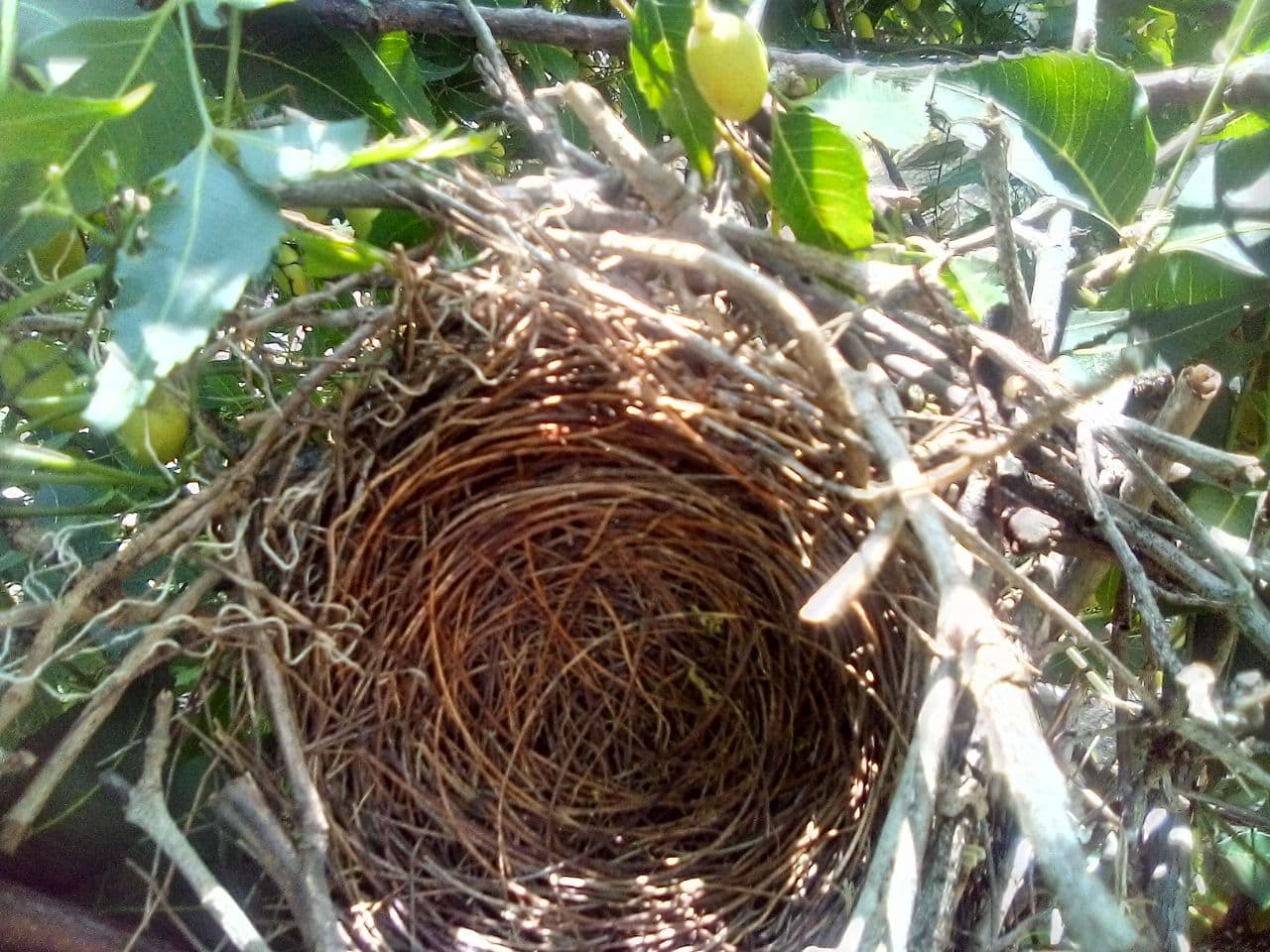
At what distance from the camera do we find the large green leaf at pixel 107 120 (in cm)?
57

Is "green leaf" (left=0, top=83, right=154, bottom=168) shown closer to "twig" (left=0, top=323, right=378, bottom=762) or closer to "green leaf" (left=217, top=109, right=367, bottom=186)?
"green leaf" (left=217, top=109, right=367, bottom=186)

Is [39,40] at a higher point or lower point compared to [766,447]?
higher

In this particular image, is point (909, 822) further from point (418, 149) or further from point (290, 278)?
point (290, 278)

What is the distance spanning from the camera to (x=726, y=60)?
593 mm

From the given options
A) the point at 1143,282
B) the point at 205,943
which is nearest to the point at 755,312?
the point at 1143,282

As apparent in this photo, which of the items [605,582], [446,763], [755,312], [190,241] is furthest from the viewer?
[605,582]

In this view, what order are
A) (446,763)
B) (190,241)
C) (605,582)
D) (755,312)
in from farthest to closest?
(605,582), (446,763), (755,312), (190,241)

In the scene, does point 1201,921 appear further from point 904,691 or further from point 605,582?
point 605,582

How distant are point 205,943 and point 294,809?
0.12 meters

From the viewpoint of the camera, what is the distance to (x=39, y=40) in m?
0.56

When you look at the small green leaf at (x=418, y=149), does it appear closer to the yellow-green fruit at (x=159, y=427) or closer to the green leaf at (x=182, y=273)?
the green leaf at (x=182, y=273)

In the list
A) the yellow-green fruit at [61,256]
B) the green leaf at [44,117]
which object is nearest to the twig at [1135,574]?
the green leaf at [44,117]

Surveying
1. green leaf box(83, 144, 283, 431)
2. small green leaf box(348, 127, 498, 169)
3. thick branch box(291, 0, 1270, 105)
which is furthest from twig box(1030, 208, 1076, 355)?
green leaf box(83, 144, 283, 431)

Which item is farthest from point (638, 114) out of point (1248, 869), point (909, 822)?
point (1248, 869)
